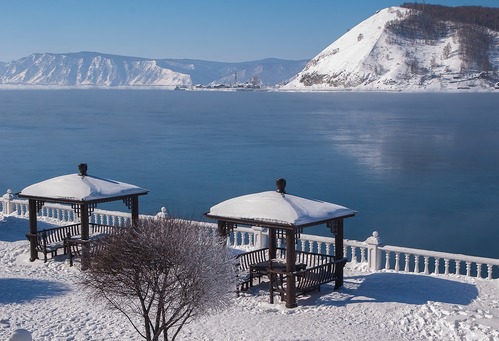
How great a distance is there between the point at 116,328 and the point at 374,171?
1509 inches

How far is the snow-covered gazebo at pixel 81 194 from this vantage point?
16.7 metres

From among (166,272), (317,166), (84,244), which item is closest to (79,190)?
(84,244)

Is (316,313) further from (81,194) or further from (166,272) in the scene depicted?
(81,194)

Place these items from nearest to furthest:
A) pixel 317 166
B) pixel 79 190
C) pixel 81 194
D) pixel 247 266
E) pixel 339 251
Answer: pixel 339 251 < pixel 247 266 < pixel 81 194 < pixel 79 190 < pixel 317 166

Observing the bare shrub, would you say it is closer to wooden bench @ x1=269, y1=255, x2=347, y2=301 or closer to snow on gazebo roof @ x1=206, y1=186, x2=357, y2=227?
snow on gazebo roof @ x1=206, y1=186, x2=357, y2=227

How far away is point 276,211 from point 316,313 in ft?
7.01

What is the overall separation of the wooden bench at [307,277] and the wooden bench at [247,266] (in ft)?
2.12

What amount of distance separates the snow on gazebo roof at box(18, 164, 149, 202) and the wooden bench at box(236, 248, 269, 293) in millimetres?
3505

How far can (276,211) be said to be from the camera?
1395 cm

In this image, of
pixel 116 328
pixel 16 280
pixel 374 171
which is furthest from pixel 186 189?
pixel 116 328

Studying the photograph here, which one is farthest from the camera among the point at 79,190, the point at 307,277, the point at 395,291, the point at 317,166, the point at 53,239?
the point at 317,166

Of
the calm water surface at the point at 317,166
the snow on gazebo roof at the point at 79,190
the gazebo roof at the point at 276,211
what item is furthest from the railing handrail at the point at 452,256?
the snow on gazebo roof at the point at 79,190

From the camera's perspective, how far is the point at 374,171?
160ft

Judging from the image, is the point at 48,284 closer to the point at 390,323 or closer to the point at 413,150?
the point at 390,323
